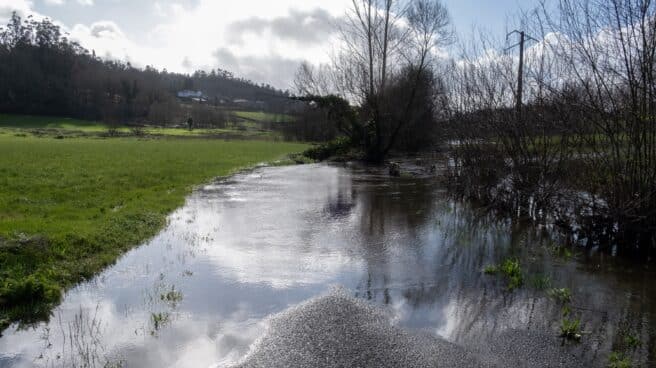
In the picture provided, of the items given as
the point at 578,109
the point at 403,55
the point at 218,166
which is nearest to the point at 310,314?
the point at 578,109

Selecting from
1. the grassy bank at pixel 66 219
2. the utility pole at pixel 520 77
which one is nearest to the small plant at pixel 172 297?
the grassy bank at pixel 66 219

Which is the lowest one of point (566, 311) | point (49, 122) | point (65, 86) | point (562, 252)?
point (566, 311)

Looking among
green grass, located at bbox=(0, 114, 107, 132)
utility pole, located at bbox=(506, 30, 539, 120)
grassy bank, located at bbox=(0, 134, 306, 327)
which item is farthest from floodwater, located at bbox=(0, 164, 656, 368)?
green grass, located at bbox=(0, 114, 107, 132)

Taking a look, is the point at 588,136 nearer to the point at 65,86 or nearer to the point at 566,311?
the point at 566,311

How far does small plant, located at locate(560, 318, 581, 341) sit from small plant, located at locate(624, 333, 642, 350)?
0.48m

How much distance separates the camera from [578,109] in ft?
30.1

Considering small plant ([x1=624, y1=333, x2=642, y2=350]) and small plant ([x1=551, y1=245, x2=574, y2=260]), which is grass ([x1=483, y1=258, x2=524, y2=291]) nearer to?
small plant ([x1=551, y1=245, x2=574, y2=260])

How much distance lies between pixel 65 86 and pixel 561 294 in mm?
120108

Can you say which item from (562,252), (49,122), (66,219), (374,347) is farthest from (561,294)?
(49,122)

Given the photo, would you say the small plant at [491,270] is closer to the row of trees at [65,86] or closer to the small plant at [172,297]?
the small plant at [172,297]

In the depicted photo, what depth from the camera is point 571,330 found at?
18.5 feet

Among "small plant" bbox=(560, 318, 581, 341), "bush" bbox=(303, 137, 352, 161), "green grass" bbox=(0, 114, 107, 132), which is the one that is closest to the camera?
"small plant" bbox=(560, 318, 581, 341)

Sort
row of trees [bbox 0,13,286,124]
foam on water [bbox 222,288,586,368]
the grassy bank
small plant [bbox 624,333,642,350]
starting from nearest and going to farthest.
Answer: foam on water [bbox 222,288,586,368], small plant [bbox 624,333,642,350], the grassy bank, row of trees [bbox 0,13,286,124]

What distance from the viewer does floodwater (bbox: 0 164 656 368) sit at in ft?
17.5
